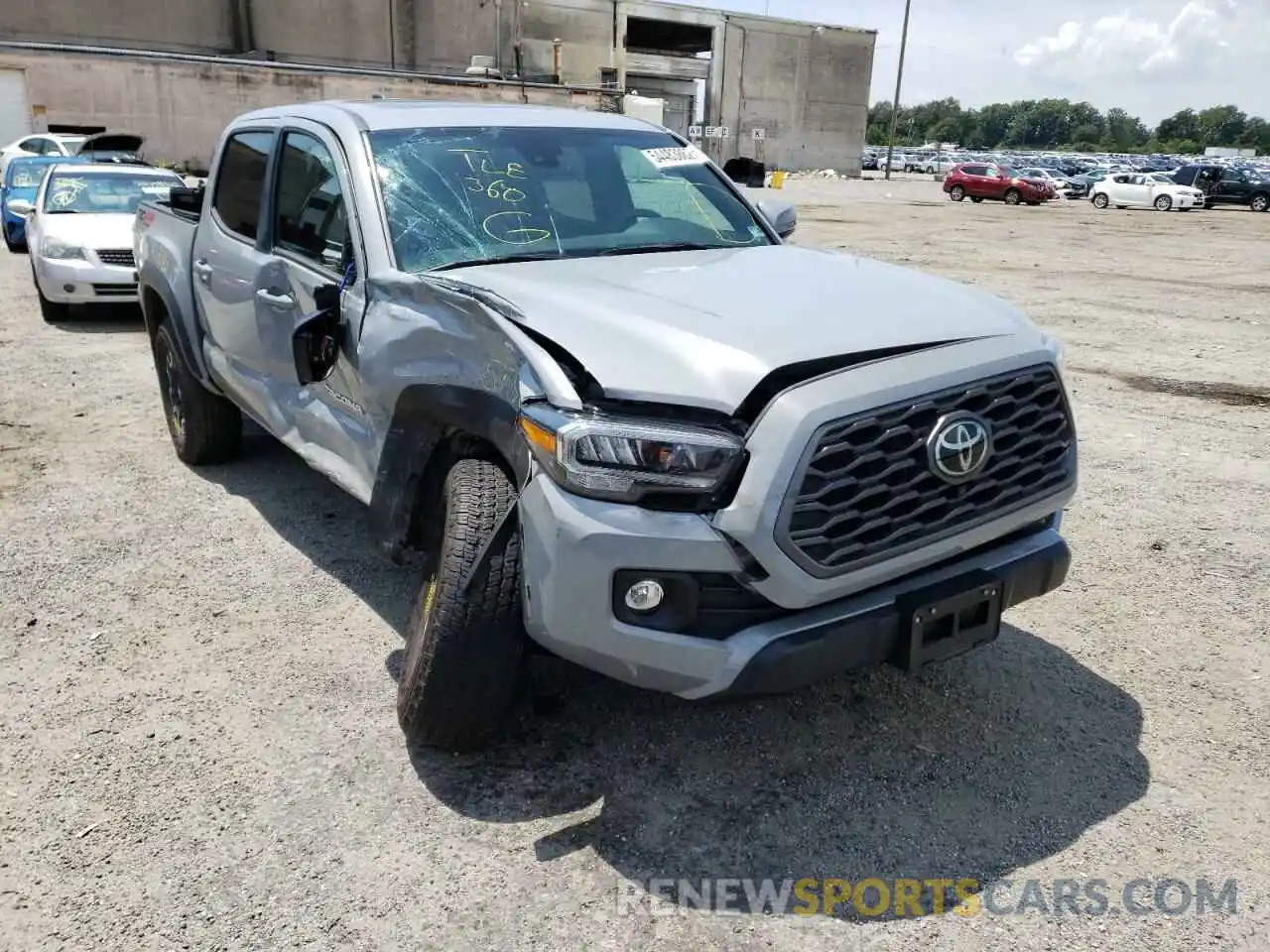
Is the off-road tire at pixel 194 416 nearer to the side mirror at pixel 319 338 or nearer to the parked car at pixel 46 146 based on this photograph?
the side mirror at pixel 319 338

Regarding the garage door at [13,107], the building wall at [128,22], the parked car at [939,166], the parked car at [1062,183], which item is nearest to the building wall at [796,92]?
the parked car at [939,166]

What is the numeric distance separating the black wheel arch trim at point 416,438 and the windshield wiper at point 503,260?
20.4 inches

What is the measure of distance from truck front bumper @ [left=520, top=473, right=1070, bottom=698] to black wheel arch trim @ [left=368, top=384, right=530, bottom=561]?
1.05 ft

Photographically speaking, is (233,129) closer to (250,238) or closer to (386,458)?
(250,238)

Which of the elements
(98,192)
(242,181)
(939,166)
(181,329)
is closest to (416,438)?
(242,181)

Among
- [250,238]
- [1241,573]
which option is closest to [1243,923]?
[1241,573]

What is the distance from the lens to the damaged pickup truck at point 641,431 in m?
2.48

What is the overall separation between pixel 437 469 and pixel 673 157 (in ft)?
6.41

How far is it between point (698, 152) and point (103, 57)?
37649 millimetres

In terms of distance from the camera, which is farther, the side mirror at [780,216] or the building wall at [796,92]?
the building wall at [796,92]

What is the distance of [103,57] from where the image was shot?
34875mm

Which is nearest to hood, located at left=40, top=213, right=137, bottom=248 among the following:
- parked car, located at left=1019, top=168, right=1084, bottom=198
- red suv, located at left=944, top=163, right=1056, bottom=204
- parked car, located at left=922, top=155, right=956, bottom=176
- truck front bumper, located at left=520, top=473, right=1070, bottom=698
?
truck front bumper, located at left=520, top=473, right=1070, bottom=698

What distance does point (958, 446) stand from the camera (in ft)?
8.77

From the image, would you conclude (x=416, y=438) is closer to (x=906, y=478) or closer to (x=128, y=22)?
(x=906, y=478)
